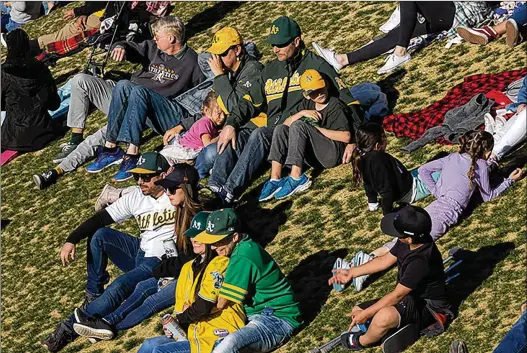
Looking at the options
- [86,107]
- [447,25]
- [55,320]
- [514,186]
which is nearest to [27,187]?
[86,107]

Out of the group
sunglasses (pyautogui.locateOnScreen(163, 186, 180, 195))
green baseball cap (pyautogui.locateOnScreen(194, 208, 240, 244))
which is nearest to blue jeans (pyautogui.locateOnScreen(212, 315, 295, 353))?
green baseball cap (pyautogui.locateOnScreen(194, 208, 240, 244))

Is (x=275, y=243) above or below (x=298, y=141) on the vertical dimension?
below

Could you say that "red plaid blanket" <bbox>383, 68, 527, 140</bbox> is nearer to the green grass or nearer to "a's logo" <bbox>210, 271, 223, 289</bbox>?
the green grass

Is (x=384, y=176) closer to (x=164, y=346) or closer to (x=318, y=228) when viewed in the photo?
(x=318, y=228)

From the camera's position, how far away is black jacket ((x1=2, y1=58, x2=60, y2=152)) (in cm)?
1469

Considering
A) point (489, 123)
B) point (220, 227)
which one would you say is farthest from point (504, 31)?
point (220, 227)

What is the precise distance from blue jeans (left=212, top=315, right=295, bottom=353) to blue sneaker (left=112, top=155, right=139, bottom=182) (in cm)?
397

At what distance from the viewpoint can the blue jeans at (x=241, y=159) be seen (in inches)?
459

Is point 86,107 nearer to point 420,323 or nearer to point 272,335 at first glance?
point 272,335

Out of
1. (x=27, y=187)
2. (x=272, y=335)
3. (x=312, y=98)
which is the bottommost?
(x=27, y=187)

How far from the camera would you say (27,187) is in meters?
14.1

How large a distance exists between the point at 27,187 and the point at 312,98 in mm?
4392

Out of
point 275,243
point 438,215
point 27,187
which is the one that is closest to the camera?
point 438,215

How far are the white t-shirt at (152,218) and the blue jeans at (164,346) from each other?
1.37 meters
